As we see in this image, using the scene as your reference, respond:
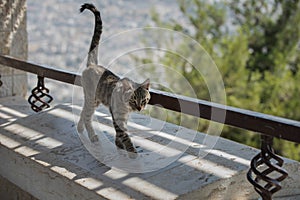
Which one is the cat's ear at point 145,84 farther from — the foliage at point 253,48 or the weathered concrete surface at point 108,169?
the foliage at point 253,48

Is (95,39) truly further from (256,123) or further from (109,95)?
(256,123)

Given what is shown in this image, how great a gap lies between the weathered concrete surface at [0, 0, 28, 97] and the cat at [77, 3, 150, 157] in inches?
38.6

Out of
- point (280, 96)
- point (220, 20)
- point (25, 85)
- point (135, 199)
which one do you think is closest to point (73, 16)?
point (25, 85)

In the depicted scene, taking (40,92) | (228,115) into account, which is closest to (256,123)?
(228,115)

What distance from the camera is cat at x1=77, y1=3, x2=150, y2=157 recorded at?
1.45m

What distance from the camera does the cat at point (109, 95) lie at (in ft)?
4.76

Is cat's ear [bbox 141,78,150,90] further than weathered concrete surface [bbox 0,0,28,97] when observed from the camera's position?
No

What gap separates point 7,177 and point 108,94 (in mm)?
646

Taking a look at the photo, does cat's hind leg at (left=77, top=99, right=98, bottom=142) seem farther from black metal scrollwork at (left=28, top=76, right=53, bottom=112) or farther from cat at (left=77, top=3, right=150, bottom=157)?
black metal scrollwork at (left=28, top=76, right=53, bottom=112)

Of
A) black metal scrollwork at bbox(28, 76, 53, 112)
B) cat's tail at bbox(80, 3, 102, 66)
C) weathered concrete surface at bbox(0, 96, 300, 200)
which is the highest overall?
cat's tail at bbox(80, 3, 102, 66)

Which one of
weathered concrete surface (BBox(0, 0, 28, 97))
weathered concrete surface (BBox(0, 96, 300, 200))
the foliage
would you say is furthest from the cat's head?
the foliage

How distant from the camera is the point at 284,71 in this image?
19.3ft

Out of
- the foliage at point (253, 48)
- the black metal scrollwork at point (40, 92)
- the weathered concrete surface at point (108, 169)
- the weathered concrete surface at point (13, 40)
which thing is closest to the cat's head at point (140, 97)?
the weathered concrete surface at point (108, 169)

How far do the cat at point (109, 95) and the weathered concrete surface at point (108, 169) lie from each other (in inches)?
4.3
